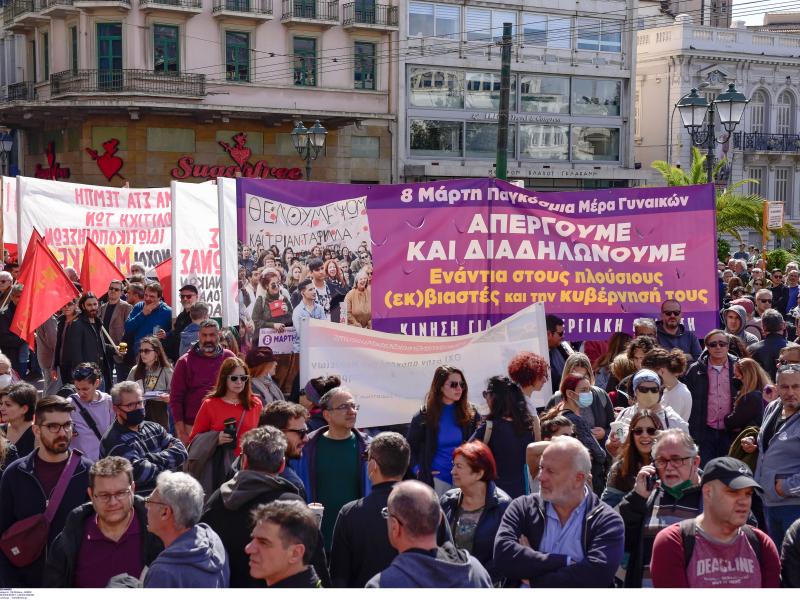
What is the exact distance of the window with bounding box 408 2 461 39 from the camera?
38000 millimetres

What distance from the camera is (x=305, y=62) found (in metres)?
36.8

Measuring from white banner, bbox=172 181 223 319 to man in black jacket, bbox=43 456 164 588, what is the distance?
6.91 metres

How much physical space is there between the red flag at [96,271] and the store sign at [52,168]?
23.8 metres

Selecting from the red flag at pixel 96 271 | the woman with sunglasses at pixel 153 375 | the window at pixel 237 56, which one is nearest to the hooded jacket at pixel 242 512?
the woman with sunglasses at pixel 153 375

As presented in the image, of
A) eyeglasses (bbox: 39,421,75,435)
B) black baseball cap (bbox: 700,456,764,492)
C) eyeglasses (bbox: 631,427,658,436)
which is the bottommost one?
eyeglasses (bbox: 631,427,658,436)

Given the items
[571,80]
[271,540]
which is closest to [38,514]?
[271,540]

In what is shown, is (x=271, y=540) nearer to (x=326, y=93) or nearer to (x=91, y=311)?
(x=91, y=311)

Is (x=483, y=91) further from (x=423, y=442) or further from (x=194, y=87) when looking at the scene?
(x=423, y=442)

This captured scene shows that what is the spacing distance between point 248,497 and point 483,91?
3570 centimetres

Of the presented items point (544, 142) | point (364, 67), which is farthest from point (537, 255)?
point (544, 142)

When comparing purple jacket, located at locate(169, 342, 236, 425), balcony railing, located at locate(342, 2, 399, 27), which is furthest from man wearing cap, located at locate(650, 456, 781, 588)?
balcony railing, located at locate(342, 2, 399, 27)

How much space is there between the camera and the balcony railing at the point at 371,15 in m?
37.3

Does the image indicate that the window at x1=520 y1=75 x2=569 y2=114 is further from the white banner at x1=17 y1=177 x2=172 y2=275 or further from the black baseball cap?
the black baseball cap

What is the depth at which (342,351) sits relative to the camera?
7.66 m
